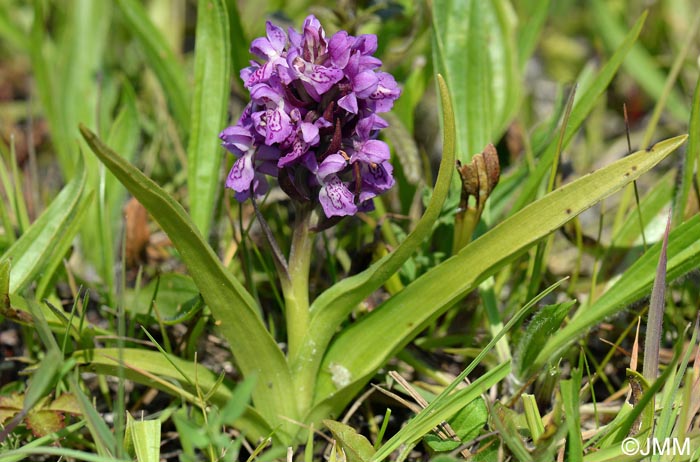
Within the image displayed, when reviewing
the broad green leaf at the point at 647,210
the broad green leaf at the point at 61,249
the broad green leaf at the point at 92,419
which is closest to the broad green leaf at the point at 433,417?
the broad green leaf at the point at 92,419

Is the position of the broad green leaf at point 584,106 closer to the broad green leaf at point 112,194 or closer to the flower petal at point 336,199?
the flower petal at point 336,199

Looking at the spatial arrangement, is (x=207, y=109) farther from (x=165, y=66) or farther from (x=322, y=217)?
(x=322, y=217)

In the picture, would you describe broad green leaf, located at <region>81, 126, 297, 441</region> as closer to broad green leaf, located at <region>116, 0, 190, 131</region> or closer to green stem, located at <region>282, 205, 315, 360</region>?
green stem, located at <region>282, 205, 315, 360</region>

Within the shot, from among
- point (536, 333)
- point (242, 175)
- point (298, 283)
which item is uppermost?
point (242, 175)

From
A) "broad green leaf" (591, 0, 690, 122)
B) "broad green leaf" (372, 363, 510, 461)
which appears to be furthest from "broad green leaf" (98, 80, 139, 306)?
"broad green leaf" (591, 0, 690, 122)

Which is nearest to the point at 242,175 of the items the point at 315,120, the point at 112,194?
the point at 315,120

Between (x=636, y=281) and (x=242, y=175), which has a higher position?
(x=242, y=175)
